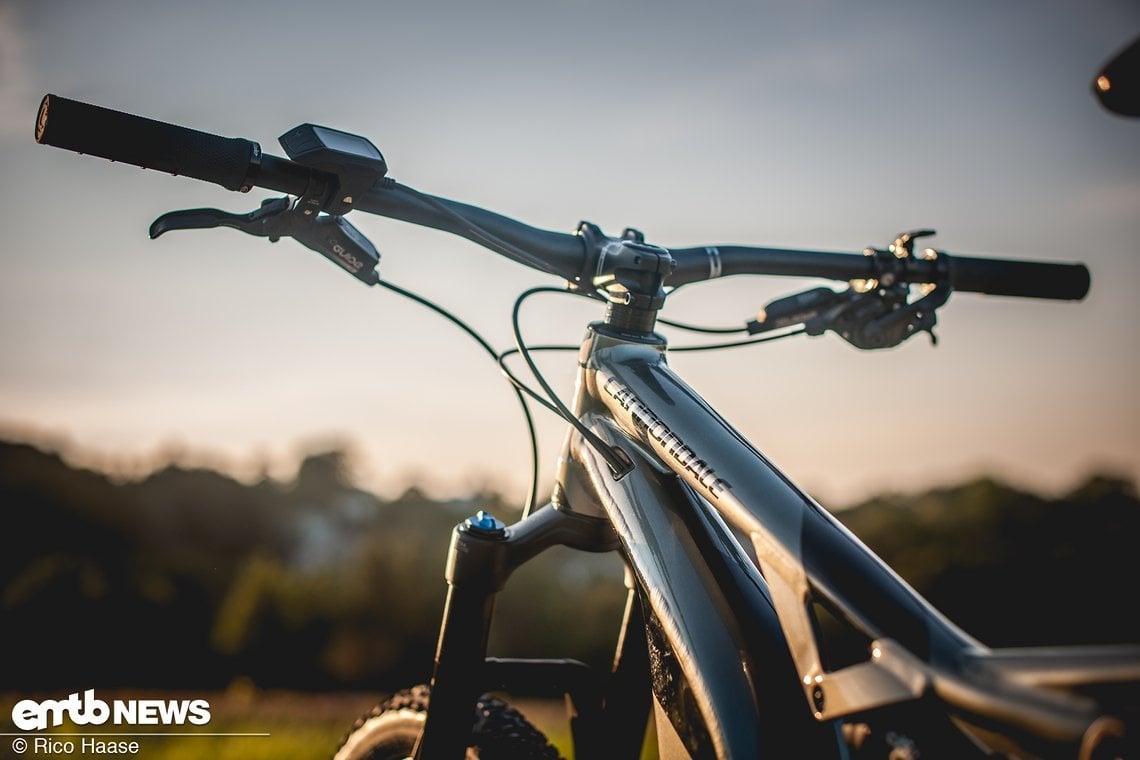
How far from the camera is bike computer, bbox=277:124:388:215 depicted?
1489mm

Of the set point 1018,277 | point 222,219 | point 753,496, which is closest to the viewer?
point 753,496

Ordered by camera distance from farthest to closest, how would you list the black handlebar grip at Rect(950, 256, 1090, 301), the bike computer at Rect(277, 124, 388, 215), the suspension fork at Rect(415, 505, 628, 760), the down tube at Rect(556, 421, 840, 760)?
the black handlebar grip at Rect(950, 256, 1090, 301) → the suspension fork at Rect(415, 505, 628, 760) → the bike computer at Rect(277, 124, 388, 215) → the down tube at Rect(556, 421, 840, 760)

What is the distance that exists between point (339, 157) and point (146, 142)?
308 mm

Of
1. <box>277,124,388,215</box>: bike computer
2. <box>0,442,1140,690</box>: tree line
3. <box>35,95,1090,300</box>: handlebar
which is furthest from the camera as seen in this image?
<box>0,442,1140,690</box>: tree line

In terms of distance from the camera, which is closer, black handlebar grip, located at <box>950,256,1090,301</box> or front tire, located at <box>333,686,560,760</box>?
front tire, located at <box>333,686,560,760</box>

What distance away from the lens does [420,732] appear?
5.84ft

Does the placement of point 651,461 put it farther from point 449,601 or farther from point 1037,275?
point 1037,275

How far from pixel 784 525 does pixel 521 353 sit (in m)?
0.71

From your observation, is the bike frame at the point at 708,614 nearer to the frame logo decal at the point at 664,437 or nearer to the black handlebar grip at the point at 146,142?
the frame logo decal at the point at 664,437

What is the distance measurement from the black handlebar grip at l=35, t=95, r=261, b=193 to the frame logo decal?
778mm

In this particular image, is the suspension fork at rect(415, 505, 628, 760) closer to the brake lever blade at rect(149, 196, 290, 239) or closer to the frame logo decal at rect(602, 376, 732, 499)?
the frame logo decal at rect(602, 376, 732, 499)

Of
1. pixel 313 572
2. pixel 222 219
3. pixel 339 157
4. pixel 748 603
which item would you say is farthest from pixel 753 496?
pixel 313 572

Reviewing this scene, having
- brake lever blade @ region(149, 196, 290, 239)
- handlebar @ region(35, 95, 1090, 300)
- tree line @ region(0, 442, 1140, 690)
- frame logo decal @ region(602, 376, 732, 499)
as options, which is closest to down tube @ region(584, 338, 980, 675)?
frame logo decal @ region(602, 376, 732, 499)

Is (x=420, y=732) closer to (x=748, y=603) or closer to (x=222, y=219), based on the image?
(x=748, y=603)
